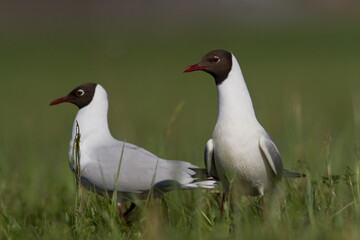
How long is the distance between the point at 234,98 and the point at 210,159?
450 millimetres

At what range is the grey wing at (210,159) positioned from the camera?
4.15m

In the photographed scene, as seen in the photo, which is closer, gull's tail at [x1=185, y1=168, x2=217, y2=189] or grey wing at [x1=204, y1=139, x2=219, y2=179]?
grey wing at [x1=204, y1=139, x2=219, y2=179]

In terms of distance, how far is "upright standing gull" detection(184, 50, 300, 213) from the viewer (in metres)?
4.01

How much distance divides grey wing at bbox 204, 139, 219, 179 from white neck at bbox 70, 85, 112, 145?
110 cm

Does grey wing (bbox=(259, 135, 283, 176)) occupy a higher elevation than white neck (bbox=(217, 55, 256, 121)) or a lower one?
lower

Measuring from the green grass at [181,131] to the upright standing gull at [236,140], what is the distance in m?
0.20

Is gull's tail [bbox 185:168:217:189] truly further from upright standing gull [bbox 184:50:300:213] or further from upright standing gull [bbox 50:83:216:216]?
upright standing gull [bbox 184:50:300:213]

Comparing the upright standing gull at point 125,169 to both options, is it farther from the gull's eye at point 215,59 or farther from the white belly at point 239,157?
the gull's eye at point 215,59

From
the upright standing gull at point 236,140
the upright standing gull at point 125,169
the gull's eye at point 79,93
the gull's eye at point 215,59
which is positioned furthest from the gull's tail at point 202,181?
the gull's eye at point 79,93

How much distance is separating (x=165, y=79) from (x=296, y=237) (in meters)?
19.1

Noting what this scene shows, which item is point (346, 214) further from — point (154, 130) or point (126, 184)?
point (154, 130)

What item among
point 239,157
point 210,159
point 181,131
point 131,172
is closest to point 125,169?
point 131,172

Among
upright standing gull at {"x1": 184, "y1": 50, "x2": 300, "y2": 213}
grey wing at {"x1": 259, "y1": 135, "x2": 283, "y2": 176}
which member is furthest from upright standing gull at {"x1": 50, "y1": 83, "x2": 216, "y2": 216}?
grey wing at {"x1": 259, "y1": 135, "x2": 283, "y2": 176}

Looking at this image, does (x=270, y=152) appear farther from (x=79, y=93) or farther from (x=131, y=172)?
(x=79, y=93)
